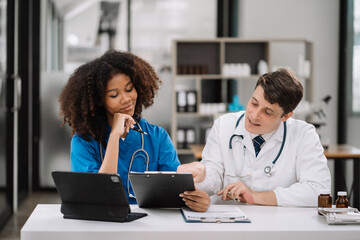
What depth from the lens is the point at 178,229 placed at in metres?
1.73

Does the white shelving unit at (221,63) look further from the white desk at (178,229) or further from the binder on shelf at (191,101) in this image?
the white desk at (178,229)

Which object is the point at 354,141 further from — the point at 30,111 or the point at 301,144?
the point at 30,111

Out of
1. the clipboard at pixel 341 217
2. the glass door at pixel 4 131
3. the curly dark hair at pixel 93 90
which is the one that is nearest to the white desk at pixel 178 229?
the clipboard at pixel 341 217

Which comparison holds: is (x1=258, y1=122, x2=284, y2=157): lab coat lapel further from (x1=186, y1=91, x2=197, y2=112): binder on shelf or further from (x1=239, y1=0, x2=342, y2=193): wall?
(x1=239, y1=0, x2=342, y2=193): wall

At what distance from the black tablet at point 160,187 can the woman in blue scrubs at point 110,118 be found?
0.22m

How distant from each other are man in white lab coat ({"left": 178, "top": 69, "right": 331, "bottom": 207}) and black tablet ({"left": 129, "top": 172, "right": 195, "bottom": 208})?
0.23 metres

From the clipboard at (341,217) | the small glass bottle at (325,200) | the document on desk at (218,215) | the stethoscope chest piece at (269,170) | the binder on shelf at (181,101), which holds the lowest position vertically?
the document on desk at (218,215)

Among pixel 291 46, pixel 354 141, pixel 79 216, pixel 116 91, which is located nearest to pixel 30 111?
pixel 291 46

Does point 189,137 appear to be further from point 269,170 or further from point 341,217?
point 341,217

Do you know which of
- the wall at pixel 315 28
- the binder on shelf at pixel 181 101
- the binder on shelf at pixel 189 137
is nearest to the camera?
the binder on shelf at pixel 181 101

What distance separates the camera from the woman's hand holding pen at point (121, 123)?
2.17 meters

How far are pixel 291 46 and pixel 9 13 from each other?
3029 mm

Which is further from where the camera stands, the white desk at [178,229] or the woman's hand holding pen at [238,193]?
the woman's hand holding pen at [238,193]

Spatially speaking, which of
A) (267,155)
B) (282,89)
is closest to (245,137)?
(267,155)
